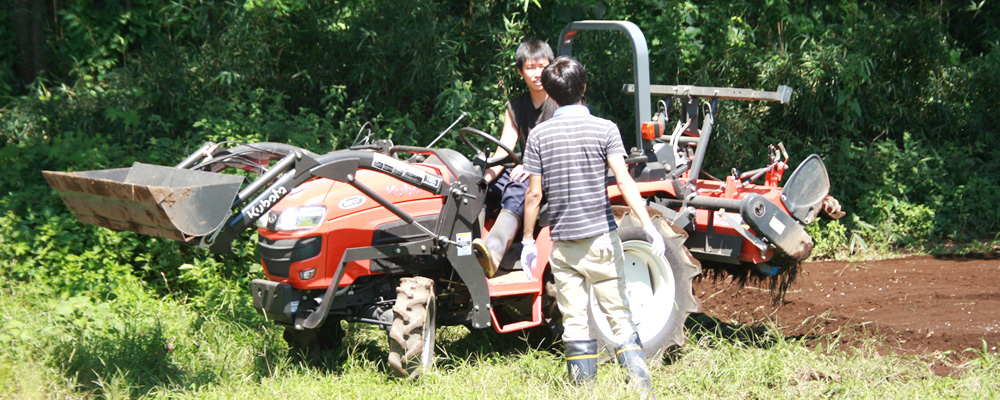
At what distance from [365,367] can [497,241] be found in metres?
0.92

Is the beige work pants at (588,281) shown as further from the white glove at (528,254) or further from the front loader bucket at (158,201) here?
the front loader bucket at (158,201)

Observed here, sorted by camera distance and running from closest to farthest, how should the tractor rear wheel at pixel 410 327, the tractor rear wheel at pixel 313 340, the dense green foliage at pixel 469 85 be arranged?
the tractor rear wheel at pixel 410 327, the tractor rear wheel at pixel 313 340, the dense green foliage at pixel 469 85

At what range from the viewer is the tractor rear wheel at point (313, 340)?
4.48 m

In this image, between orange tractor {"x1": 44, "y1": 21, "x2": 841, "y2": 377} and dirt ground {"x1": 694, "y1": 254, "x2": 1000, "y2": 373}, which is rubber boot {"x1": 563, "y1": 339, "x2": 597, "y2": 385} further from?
dirt ground {"x1": 694, "y1": 254, "x2": 1000, "y2": 373}

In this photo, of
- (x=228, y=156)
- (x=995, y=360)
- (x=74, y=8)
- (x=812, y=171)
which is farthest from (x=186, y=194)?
(x=74, y=8)

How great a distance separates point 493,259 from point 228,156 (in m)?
1.38

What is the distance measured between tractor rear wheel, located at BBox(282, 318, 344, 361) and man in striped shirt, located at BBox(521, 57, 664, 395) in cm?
133

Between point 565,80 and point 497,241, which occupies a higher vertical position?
point 565,80

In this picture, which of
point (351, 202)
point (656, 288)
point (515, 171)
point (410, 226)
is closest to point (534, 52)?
point (515, 171)

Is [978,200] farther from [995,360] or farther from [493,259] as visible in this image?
[493,259]

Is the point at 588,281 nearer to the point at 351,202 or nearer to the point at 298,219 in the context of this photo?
the point at 351,202

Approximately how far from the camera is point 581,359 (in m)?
3.93

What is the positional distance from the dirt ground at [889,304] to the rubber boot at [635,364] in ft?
4.41

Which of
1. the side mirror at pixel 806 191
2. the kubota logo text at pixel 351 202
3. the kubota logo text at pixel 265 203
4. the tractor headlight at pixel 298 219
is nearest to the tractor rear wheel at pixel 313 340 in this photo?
the tractor headlight at pixel 298 219
